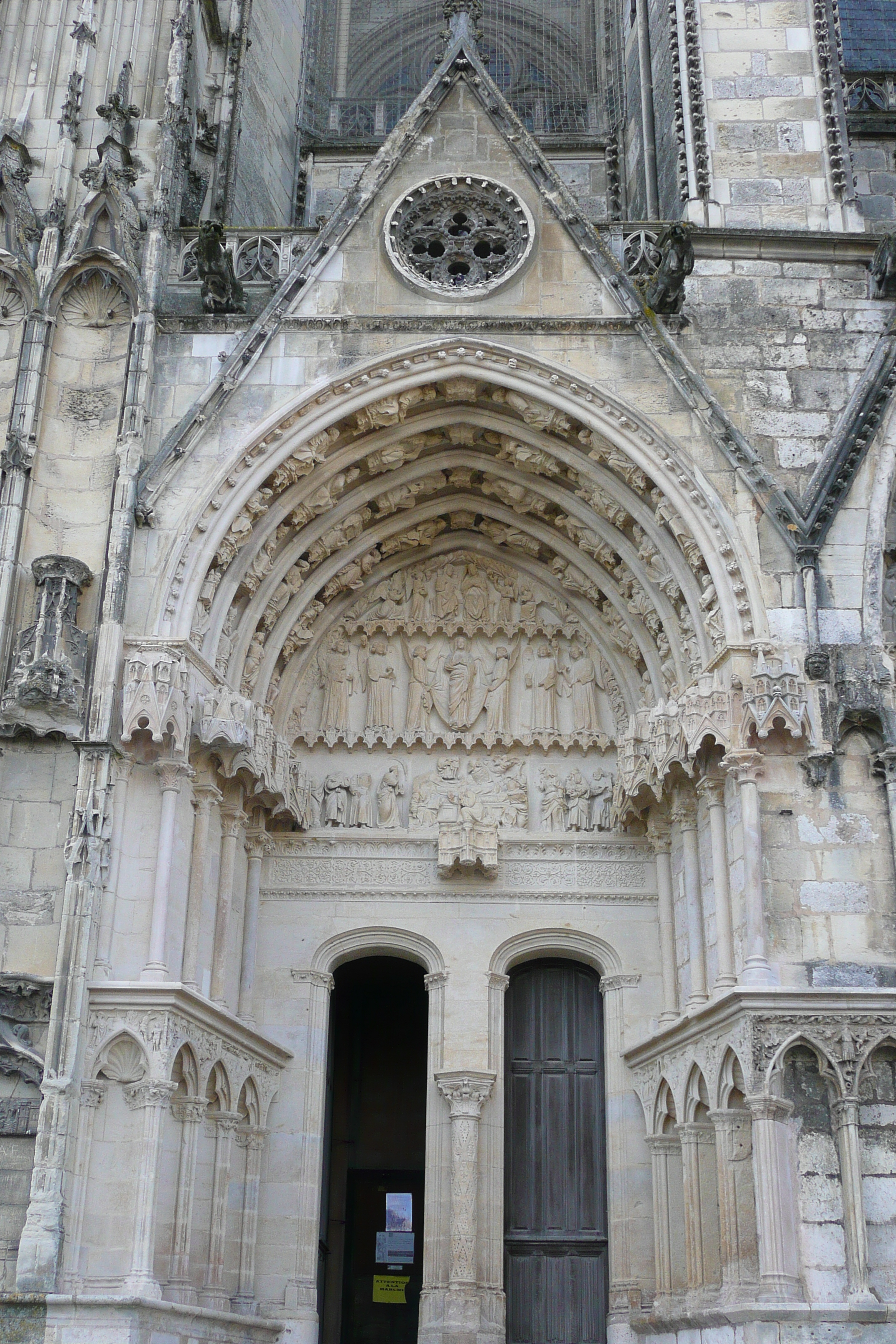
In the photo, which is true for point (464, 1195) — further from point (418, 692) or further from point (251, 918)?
point (418, 692)

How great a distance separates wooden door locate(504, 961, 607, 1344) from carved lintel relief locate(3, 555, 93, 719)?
4.44m

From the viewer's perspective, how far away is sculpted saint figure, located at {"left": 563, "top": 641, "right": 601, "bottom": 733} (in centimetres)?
1260

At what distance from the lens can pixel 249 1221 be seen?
10.8 meters

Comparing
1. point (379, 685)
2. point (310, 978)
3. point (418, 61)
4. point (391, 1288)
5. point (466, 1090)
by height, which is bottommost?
point (391, 1288)

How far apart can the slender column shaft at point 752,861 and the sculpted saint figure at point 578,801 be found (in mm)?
2111

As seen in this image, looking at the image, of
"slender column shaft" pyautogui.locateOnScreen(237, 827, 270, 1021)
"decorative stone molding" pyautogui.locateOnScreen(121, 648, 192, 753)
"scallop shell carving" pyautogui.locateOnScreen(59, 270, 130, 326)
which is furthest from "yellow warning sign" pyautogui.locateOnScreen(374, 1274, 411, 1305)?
"scallop shell carving" pyautogui.locateOnScreen(59, 270, 130, 326)

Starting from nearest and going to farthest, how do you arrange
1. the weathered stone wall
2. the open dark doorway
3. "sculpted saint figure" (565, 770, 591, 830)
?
1. the weathered stone wall
2. "sculpted saint figure" (565, 770, 591, 830)
3. the open dark doorway

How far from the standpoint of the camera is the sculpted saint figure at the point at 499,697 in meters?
12.6

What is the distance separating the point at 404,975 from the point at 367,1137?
1501 mm

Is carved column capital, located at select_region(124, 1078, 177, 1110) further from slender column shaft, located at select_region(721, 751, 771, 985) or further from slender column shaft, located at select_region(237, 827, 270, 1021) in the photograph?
slender column shaft, located at select_region(721, 751, 771, 985)

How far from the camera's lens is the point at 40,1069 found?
31.7 ft

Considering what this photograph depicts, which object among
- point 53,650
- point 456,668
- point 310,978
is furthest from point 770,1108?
point 53,650

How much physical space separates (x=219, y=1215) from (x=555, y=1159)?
110 inches

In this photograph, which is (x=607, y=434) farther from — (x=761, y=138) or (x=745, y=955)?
(x=745, y=955)
